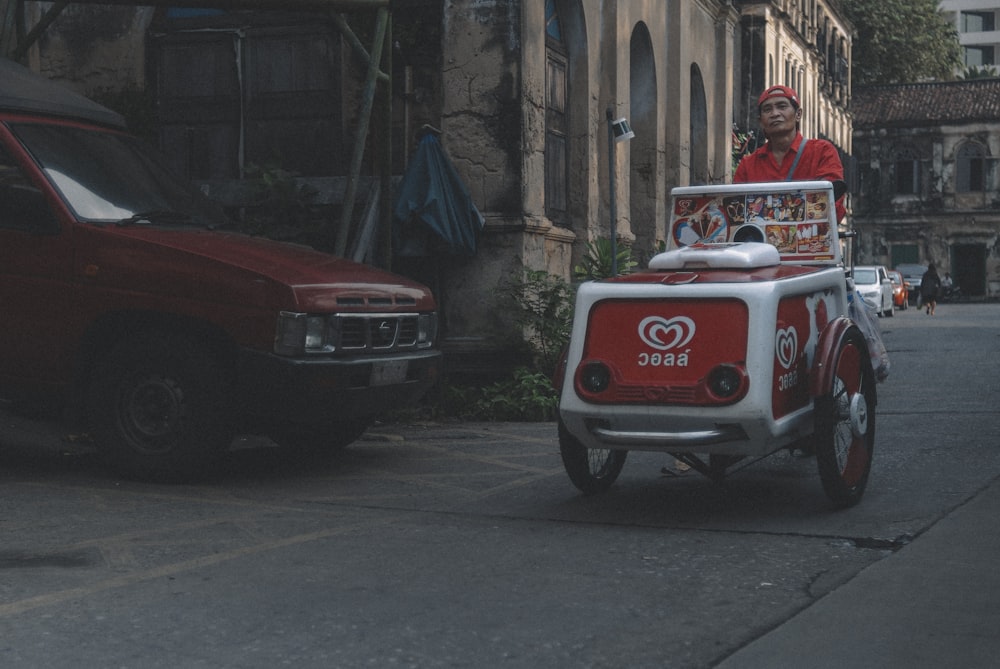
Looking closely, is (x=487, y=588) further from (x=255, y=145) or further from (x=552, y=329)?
(x=255, y=145)

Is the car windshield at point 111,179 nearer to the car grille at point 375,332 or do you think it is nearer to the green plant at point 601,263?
the car grille at point 375,332

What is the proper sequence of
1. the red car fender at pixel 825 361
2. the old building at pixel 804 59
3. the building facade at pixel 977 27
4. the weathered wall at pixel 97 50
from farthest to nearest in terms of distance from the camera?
the building facade at pixel 977 27 → the old building at pixel 804 59 → the weathered wall at pixel 97 50 → the red car fender at pixel 825 361

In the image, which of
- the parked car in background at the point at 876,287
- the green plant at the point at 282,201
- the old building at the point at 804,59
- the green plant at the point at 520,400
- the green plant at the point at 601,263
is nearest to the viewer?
the green plant at the point at 520,400

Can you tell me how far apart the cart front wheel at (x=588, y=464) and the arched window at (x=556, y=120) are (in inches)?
299

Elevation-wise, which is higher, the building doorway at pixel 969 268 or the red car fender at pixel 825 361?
the red car fender at pixel 825 361

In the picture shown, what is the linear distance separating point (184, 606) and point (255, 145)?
9552mm

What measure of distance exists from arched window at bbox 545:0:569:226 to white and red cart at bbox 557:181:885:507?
8180 mm

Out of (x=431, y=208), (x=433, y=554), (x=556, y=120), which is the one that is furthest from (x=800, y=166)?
(x=556, y=120)

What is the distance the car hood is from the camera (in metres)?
7.39

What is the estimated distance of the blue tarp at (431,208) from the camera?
38.5 ft

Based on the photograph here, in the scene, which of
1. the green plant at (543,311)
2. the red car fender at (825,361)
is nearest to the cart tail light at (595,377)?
the red car fender at (825,361)

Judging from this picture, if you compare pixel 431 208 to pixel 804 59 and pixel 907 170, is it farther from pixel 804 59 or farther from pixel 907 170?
pixel 907 170

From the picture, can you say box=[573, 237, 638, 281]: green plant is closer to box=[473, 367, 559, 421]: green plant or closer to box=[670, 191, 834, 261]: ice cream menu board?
box=[473, 367, 559, 421]: green plant

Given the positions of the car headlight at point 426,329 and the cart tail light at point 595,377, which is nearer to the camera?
the cart tail light at point 595,377
